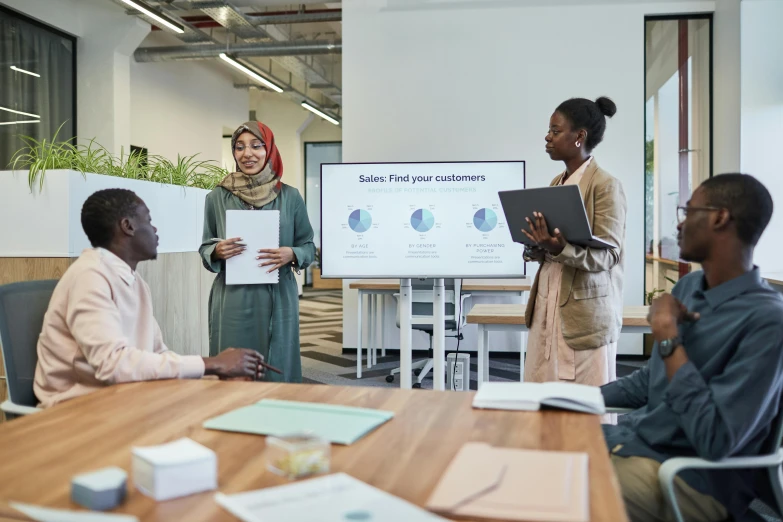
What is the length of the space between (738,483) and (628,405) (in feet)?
1.23

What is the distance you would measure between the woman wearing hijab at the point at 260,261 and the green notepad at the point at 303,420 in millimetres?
1377

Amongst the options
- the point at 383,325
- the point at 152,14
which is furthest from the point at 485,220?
the point at 152,14

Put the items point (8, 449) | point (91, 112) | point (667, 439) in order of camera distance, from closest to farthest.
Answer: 1. point (8, 449)
2. point (667, 439)
3. point (91, 112)

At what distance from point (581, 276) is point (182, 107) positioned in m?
8.78

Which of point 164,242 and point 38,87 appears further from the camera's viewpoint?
point 38,87

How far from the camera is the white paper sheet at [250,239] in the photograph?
295 centimetres

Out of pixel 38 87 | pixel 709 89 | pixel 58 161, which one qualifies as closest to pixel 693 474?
pixel 58 161

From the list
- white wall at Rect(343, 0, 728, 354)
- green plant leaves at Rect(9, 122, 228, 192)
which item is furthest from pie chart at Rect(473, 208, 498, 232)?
white wall at Rect(343, 0, 728, 354)

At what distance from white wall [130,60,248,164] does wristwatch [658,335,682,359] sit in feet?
26.5

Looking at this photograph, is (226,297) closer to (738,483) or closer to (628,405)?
(628,405)

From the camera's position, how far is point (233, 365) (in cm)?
199

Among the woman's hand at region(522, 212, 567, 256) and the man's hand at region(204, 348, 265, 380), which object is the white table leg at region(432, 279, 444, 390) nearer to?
the woman's hand at region(522, 212, 567, 256)

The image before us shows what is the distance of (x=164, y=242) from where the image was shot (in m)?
4.17

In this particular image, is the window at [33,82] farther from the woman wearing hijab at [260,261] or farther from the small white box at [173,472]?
the small white box at [173,472]
